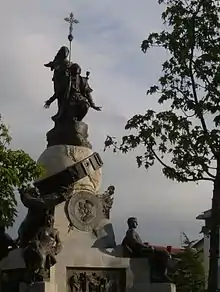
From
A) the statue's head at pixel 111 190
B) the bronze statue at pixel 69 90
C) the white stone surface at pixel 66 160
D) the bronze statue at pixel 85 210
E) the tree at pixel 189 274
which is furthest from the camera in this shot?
the tree at pixel 189 274

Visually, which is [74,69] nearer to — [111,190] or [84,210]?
[111,190]

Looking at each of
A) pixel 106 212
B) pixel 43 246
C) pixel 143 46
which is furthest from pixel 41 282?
pixel 143 46

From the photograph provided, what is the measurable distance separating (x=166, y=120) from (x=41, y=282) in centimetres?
442

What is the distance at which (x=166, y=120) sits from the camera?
16359mm

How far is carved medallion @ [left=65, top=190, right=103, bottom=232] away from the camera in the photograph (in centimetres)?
1661

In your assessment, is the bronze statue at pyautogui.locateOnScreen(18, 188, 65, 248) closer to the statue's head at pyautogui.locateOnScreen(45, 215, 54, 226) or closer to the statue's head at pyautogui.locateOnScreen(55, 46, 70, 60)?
the statue's head at pyautogui.locateOnScreen(45, 215, 54, 226)

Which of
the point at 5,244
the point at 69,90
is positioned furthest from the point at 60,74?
the point at 5,244

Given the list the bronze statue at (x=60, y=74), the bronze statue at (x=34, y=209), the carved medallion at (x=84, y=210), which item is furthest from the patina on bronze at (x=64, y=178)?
the bronze statue at (x=60, y=74)

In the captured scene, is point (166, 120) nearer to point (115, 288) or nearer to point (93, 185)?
point (93, 185)

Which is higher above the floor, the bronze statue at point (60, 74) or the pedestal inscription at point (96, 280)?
the bronze statue at point (60, 74)

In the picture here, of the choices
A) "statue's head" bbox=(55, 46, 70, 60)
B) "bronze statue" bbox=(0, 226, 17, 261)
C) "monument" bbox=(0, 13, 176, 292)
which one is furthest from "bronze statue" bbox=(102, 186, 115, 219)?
"statue's head" bbox=(55, 46, 70, 60)

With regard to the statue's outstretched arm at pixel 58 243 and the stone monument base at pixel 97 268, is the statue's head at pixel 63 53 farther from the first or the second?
the stone monument base at pixel 97 268

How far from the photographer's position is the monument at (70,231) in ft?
50.9

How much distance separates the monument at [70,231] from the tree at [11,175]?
1.12m
